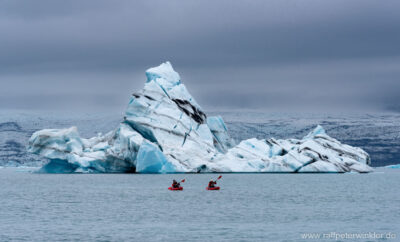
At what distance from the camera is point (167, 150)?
64.0 m

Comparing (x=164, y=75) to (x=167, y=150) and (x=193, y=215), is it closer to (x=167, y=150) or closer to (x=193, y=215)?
(x=167, y=150)

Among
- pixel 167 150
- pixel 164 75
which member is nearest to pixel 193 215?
pixel 167 150

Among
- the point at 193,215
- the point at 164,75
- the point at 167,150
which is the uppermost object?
the point at 164,75

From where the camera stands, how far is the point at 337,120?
187m

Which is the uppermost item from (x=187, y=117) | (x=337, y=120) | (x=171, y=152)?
(x=337, y=120)

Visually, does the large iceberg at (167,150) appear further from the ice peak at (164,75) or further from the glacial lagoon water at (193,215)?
the glacial lagoon water at (193,215)

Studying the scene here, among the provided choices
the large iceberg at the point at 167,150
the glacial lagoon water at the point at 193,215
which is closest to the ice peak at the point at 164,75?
the large iceberg at the point at 167,150

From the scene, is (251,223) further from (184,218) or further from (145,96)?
(145,96)

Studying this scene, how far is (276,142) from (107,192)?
2924 cm

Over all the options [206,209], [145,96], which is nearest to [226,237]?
[206,209]

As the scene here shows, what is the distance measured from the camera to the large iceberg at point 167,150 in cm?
6341

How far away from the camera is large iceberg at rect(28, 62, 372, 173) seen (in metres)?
63.4

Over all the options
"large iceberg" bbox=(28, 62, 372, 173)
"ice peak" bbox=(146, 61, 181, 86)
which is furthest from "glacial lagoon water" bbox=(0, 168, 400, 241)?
"ice peak" bbox=(146, 61, 181, 86)

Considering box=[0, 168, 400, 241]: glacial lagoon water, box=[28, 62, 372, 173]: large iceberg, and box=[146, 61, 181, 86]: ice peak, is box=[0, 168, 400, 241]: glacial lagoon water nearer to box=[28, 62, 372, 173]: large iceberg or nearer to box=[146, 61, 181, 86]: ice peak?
box=[28, 62, 372, 173]: large iceberg
